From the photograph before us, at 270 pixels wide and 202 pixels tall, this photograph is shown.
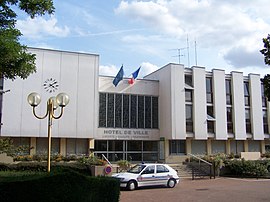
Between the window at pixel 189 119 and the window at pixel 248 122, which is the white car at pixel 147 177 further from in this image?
the window at pixel 248 122

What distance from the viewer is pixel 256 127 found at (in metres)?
34.7

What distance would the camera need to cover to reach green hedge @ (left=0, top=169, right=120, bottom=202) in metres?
7.63

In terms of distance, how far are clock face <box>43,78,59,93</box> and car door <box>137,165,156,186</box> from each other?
41.4ft

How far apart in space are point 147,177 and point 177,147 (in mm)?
14543

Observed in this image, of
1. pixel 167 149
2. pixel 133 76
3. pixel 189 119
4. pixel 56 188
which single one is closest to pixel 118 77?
pixel 133 76

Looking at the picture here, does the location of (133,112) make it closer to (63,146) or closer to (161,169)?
(63,146)

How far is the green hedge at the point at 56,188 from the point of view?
25.0 feet

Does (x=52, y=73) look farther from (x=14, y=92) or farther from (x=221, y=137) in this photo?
(x=221, y=137)

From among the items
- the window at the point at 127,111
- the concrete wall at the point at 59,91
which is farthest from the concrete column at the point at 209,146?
the concrete wall at the point at 59,91

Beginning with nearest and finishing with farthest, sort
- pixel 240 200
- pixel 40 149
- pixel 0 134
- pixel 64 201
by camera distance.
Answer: pixel 64 201 → pixel 240 200 → pixel 0 134 → pixel 40 149

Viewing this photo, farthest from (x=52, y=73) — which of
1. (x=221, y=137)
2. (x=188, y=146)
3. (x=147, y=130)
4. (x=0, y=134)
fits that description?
(x=221, y=137)

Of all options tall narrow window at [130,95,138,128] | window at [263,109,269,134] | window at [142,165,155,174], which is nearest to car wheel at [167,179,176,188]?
window at [142,165,155,174]

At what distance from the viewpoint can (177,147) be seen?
32125mm

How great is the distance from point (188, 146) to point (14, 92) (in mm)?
16518
